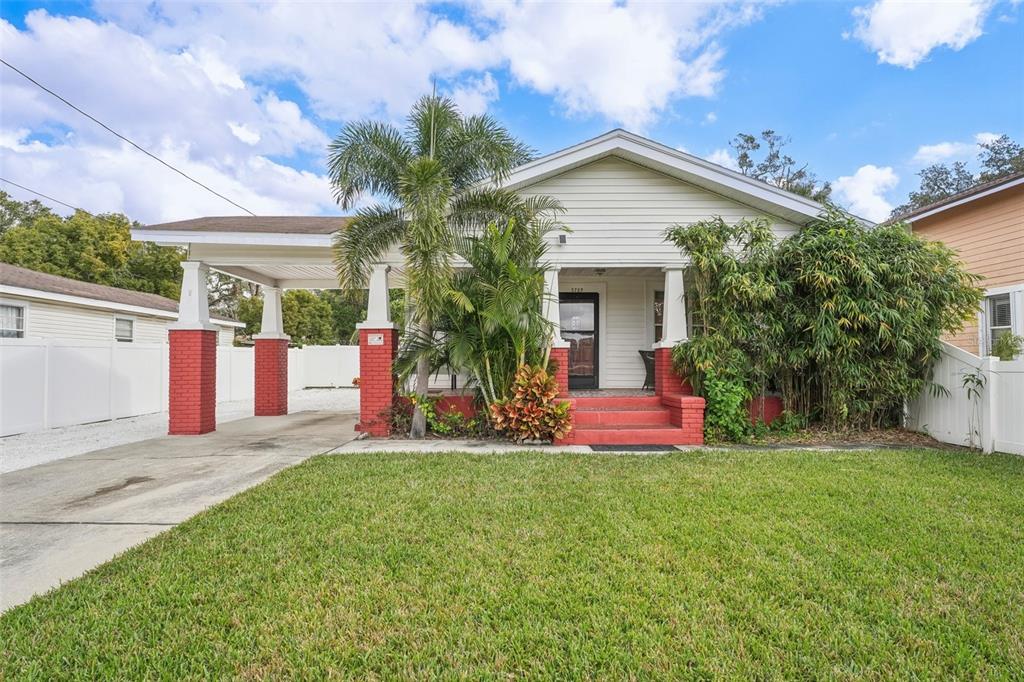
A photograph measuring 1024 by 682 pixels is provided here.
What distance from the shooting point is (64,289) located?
39.8ft

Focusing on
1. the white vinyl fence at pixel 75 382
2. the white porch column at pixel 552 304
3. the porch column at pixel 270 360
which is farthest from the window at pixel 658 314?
the white vinyl fence at pixel 75 382

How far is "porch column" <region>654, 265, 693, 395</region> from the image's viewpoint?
24.3 ft

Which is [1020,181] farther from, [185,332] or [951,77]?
[185,332]

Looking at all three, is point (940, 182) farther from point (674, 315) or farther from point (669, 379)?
point (669, 379)

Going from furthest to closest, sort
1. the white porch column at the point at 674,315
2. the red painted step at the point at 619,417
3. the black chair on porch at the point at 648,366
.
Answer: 1. the black chair on porch at the point at 648,366
2. the white porch column at the point at 674,315
3. the red painted step at the point at 619,417

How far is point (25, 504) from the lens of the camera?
4234 mm

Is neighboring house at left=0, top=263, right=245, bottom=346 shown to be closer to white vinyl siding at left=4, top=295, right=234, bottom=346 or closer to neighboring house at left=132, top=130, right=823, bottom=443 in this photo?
white vinyl siding at left=4, top=295, right=234, bottom=346

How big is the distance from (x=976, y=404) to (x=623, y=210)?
5.43 metres

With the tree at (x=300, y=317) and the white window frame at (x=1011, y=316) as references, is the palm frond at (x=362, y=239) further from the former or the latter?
the tree at (x=300, y=317)

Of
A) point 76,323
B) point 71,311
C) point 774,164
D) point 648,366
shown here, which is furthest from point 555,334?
point 774,164

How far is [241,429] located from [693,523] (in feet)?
26.5

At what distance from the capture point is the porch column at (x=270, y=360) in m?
10.4

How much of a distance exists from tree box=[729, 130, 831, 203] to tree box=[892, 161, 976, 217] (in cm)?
415

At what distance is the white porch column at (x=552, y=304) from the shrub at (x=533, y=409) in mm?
770
